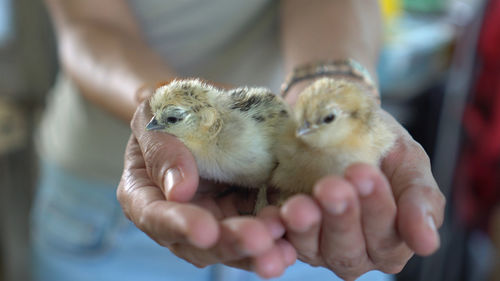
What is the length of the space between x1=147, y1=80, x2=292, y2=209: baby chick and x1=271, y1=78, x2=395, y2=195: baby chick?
5cm

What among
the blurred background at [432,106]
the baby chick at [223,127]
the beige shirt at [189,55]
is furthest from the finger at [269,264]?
the blurred background at [432,106]

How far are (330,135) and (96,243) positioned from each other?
785 millimetres

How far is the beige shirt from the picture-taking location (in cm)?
Answer: 128

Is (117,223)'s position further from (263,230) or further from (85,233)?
(263,230)

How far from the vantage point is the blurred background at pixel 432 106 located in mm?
1865

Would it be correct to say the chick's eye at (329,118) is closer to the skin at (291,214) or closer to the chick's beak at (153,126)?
the skin at (291,214)

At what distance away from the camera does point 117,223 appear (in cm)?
124

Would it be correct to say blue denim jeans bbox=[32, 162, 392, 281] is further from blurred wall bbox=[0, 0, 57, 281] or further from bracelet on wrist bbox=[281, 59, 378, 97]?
blurred wall bbox=[0, 0, 57, 281]

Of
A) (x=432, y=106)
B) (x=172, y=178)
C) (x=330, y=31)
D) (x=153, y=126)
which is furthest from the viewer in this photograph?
(x=432, y=106)

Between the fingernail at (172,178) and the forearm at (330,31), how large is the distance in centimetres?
54

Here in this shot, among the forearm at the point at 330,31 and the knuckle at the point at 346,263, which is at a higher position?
the forearm at the point at 330,31

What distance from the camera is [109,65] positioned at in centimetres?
123

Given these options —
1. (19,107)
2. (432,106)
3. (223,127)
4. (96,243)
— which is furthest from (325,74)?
(19,107)

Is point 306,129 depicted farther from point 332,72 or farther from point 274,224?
point 332,72
